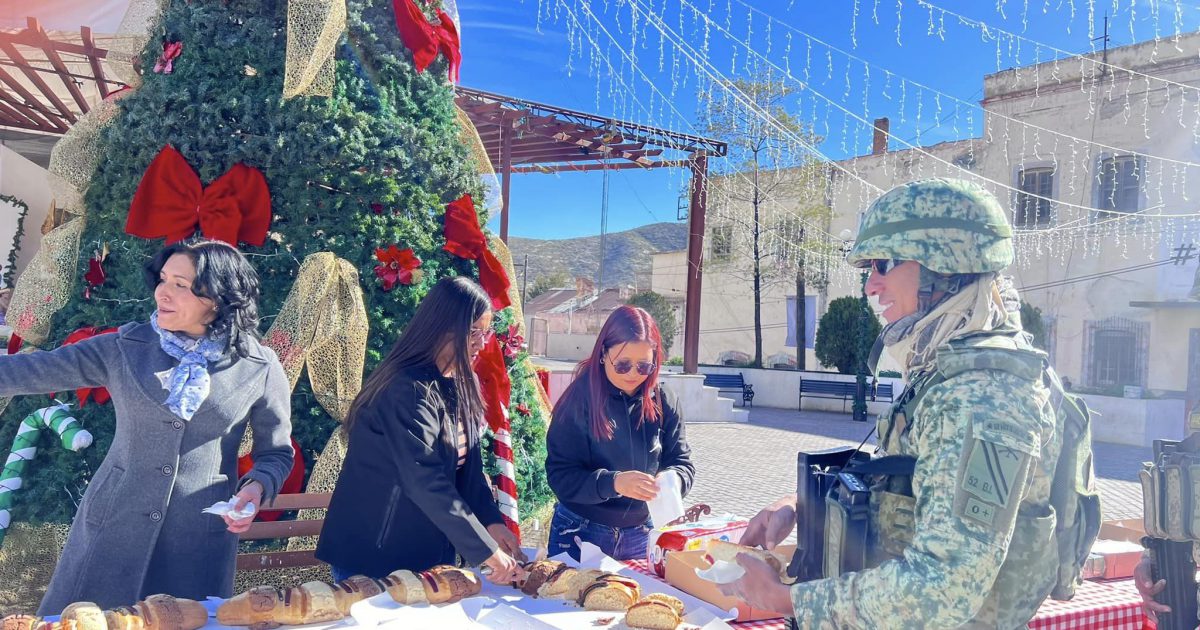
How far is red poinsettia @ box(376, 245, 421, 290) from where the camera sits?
376 centimetres

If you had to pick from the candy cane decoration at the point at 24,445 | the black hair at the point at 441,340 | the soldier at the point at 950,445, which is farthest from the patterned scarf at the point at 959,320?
the candy cane decoration at the point at 24,445

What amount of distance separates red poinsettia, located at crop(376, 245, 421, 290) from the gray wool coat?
3.72 ft

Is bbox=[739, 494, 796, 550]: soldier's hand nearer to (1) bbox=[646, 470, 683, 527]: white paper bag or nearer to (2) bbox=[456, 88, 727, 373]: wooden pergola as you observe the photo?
(1) bbox=[646, 470, 683, 527]: white paper bag

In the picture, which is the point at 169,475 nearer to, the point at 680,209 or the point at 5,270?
the point at 5,270

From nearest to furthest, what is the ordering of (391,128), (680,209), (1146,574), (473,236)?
(1146,574) → (391,128) → (473,236) → (680,209)

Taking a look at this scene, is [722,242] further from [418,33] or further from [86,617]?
[86,617]

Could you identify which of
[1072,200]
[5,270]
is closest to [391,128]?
[5,270]

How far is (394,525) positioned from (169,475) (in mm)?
722

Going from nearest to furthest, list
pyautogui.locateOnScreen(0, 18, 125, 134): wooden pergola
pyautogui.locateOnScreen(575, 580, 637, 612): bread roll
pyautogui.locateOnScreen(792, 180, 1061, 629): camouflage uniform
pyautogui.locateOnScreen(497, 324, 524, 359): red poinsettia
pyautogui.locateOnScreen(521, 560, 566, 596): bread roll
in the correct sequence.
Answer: pyautogui.locateOnScreen(792, 180, 1061, 629): camouflage uniform, pyautogui.locateOnScreen(575, 580, 637, 612): bread roll, pyautogui.locateOnScreen(521, 560, 566, 596): bread roll, pyautogui.locateOnScreen(497, 324, 524, 359): red poinsettia, pyautogui.locateOnScreen(0, 18, 125, 134): wooden pergola

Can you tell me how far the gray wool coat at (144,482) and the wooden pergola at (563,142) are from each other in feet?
25.4

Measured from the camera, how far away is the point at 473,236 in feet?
13.3

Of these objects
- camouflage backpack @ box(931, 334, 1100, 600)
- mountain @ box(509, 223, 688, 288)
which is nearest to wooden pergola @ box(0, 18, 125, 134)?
camouflage backpack @ box(931, 334, 1100, 600)

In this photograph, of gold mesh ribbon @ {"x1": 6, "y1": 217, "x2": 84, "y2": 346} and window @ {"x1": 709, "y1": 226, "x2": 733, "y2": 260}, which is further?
window @ {"x1": 709, "y1": 226, "x2": 733, "y2": 260}

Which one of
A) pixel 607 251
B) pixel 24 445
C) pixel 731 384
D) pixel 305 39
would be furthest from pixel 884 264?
pixel 607 251
